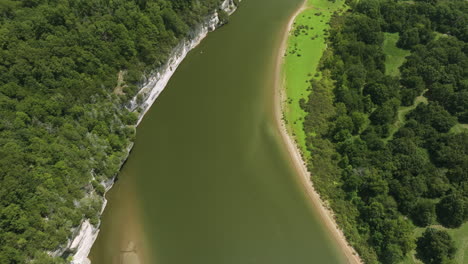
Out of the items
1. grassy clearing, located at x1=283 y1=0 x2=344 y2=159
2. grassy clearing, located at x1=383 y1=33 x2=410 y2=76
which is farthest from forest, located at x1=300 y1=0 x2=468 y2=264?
grassy clearing, located at x1=283 y1=0 x2=344 y2=159

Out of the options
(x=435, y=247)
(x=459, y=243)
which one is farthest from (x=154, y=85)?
(x=459, y=243)

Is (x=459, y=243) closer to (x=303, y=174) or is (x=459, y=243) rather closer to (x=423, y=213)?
(x=423, y=213)

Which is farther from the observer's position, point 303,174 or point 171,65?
point 171,65

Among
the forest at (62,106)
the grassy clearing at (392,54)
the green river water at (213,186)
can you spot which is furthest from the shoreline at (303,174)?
the forest at (62,106)

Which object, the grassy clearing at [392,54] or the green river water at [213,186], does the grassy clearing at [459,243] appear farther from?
the grassy clearing at [392,54]

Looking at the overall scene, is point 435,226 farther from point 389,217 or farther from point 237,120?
point 237,120

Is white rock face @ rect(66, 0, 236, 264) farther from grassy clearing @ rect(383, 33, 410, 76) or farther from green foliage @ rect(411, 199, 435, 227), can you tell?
green foliage @ rect(411, 199, 435, 227)
